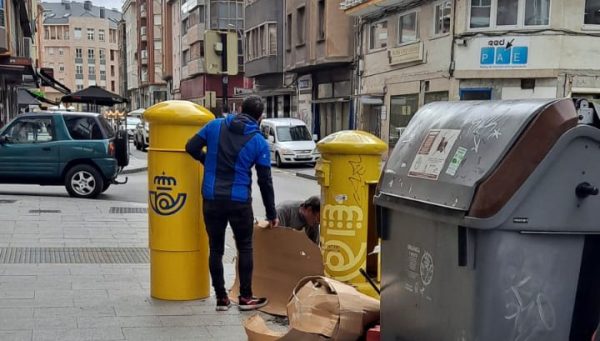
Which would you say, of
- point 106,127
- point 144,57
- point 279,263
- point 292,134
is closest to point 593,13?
point 292,134

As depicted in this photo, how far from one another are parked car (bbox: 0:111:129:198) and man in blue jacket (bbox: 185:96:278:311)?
8.75 m

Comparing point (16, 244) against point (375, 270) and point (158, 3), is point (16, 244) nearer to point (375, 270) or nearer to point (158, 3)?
point (375, 270)

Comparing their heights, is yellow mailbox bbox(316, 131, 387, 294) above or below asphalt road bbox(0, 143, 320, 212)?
above

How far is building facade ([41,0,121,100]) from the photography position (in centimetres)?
12825

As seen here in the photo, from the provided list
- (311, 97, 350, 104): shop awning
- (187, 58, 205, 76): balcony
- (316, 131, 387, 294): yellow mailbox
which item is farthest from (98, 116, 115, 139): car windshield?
(187, 58, 205, 76): balcony

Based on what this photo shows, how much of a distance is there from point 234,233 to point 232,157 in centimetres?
61

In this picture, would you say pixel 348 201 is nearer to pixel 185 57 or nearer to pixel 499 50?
pixel 499 50

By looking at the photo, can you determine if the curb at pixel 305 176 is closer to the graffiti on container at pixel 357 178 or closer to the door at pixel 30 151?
the door at pixel 30 151

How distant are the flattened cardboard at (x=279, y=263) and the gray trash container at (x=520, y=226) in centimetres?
228

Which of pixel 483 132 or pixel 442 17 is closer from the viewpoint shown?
pixel 483 132

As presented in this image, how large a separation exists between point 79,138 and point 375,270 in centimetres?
905

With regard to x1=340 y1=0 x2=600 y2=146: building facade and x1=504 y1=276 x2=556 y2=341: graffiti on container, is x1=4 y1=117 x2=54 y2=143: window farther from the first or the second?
x1=340 y1=0 x2=600 y2=146: building facade

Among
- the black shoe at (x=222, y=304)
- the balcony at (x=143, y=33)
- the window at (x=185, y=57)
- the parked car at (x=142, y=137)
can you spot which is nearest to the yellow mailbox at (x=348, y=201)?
the black shoe at (x=222, y=304)

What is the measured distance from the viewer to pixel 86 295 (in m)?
5.84
